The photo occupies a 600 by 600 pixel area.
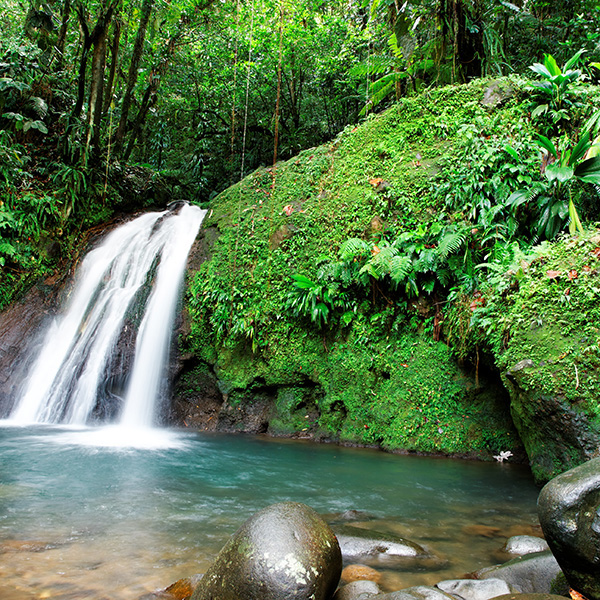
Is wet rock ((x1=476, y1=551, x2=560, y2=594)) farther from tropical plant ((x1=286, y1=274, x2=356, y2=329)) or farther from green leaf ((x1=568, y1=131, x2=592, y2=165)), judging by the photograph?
green leaf ((x1=568, y1=131, x2=592, y2=165))

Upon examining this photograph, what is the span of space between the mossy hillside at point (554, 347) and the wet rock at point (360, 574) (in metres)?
2.68

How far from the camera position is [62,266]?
1037 cm

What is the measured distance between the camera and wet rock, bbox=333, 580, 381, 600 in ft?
8.51

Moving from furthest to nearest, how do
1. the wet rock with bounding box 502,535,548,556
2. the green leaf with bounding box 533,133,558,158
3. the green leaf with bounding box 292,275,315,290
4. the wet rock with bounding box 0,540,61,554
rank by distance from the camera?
1. the green leaf with bounding box 292,275,315,290
2. the green leaf with bounding box 533,133,558,158
3. the wet rock with bounding box 502,535,548,556
4. the wet rock with bounding box 0,540,61,554

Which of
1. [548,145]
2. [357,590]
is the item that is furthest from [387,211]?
[357,590]

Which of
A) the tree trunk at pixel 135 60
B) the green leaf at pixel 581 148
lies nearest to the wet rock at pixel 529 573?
the green leaf at pixel 581 148

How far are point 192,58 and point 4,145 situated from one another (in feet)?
23.6

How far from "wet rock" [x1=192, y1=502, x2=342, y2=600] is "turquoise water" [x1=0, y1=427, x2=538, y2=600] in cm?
62

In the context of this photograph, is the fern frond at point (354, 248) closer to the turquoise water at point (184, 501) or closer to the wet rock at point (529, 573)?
the turquoise water at point (184, 501)

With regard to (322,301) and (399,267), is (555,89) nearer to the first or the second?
(399,267)

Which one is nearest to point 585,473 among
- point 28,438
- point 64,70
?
point 28,438

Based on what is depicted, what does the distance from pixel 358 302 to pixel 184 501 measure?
424 cm

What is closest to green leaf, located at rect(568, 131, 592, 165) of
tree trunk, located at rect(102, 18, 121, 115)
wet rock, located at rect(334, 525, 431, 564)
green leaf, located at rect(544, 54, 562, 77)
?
green leaf, located at rect(544, 54, 562, 77)

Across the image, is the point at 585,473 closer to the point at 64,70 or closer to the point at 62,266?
the point at 62,266
